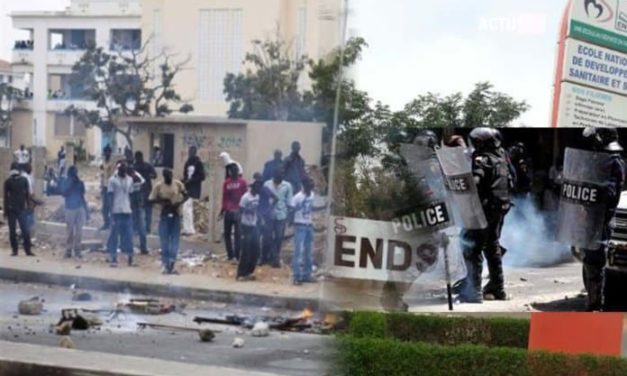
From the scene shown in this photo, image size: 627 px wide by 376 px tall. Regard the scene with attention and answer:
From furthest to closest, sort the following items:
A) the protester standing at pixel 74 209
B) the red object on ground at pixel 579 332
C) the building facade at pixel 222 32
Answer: the red object on ground at pixel 579 332 → the protester standing at pixel 74 209 → the building facade at pixel 222 32

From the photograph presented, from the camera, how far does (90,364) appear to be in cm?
501

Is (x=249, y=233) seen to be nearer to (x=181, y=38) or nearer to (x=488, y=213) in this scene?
(x=181, y=38)

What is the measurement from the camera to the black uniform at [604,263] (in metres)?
4.74

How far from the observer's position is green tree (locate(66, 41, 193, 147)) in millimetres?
4578

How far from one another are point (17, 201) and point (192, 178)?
0.83 m

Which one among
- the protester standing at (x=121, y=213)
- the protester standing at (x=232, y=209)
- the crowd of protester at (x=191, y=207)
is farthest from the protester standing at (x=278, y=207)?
the protester standing at (x=121, y=213)

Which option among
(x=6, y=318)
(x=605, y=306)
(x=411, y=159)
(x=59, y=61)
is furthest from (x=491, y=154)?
(x=6, y=318)

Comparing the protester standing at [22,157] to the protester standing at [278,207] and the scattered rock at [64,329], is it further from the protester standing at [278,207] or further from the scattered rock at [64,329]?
the protester standing at [278,207]

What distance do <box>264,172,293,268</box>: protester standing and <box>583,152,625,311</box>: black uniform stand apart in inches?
50.3

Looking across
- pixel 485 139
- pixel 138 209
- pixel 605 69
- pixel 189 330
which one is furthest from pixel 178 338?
pixel 605 69

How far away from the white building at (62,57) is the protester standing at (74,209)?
147mm

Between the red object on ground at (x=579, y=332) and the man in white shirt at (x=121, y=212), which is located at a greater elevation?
the man in white shirt at (x=121, y=212)

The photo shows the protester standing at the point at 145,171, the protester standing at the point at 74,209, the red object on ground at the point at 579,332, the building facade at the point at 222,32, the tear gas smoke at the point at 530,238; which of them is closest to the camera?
the building facade at the point at 222,32

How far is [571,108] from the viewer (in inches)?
181
